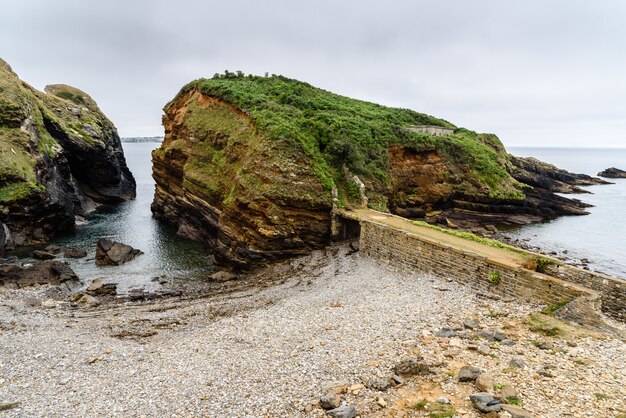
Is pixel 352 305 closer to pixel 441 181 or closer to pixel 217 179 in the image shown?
pixel 217 179

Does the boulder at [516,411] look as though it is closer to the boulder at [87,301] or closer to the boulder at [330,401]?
the boulder at [330,401]

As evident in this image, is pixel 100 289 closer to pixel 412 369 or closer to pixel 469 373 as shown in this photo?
pixel 412 369

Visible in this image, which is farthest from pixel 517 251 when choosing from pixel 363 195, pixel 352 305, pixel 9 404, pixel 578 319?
pixel 9 404

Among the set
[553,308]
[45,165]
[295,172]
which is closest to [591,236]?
[553,308]

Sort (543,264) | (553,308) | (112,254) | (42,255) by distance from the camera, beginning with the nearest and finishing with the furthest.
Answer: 1. (553,308)
2. (543,264)
3. (112,254)
4. (42,255)

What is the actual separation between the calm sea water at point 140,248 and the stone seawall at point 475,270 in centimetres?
1295

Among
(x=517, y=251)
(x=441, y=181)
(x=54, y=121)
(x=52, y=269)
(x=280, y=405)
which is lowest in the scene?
(x=52, y=269)

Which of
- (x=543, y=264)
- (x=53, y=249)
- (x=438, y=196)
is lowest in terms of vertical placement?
(x=53, y=249)

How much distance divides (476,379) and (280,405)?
5.33 m

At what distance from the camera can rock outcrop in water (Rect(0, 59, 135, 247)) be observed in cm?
3309

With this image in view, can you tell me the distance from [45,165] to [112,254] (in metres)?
16.1

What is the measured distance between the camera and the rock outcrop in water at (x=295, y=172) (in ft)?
90.6

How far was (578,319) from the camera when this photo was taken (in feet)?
46.8

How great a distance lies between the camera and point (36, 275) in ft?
80.5
